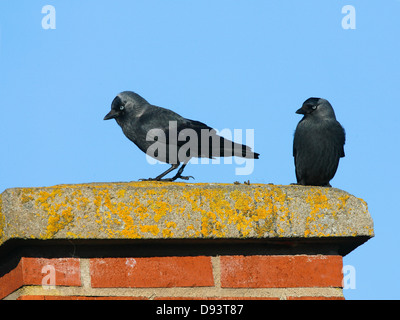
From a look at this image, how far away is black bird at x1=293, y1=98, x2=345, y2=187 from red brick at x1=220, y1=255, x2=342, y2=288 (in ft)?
9.23

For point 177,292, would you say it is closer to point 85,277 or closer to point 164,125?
point 85,277

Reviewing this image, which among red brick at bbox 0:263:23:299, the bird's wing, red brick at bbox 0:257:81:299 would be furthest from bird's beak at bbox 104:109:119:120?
red brick at bbox 0:257:81:299

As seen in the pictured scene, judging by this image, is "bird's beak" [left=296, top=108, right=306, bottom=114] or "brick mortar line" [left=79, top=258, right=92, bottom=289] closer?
"brick mortar line" [left=79, top=258, right=92, bottom=289]

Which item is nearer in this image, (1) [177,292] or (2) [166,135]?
(1) [177,292]

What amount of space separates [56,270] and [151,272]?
0.27 meters

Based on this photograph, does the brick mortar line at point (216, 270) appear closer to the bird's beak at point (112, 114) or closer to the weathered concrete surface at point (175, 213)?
the weathered concrete surface at point (175, 213)

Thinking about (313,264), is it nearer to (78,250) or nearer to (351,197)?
(351,197)

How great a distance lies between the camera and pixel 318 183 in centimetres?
494

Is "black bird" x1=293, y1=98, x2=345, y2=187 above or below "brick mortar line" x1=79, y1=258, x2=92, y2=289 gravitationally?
above

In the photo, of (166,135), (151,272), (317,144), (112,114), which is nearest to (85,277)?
(151,272)

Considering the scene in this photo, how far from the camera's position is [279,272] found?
193 centimetres

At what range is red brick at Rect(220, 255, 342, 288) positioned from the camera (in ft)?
6.24

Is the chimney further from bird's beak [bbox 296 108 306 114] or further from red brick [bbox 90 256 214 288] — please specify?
bird's beak [bbox 296 108 306 114]
